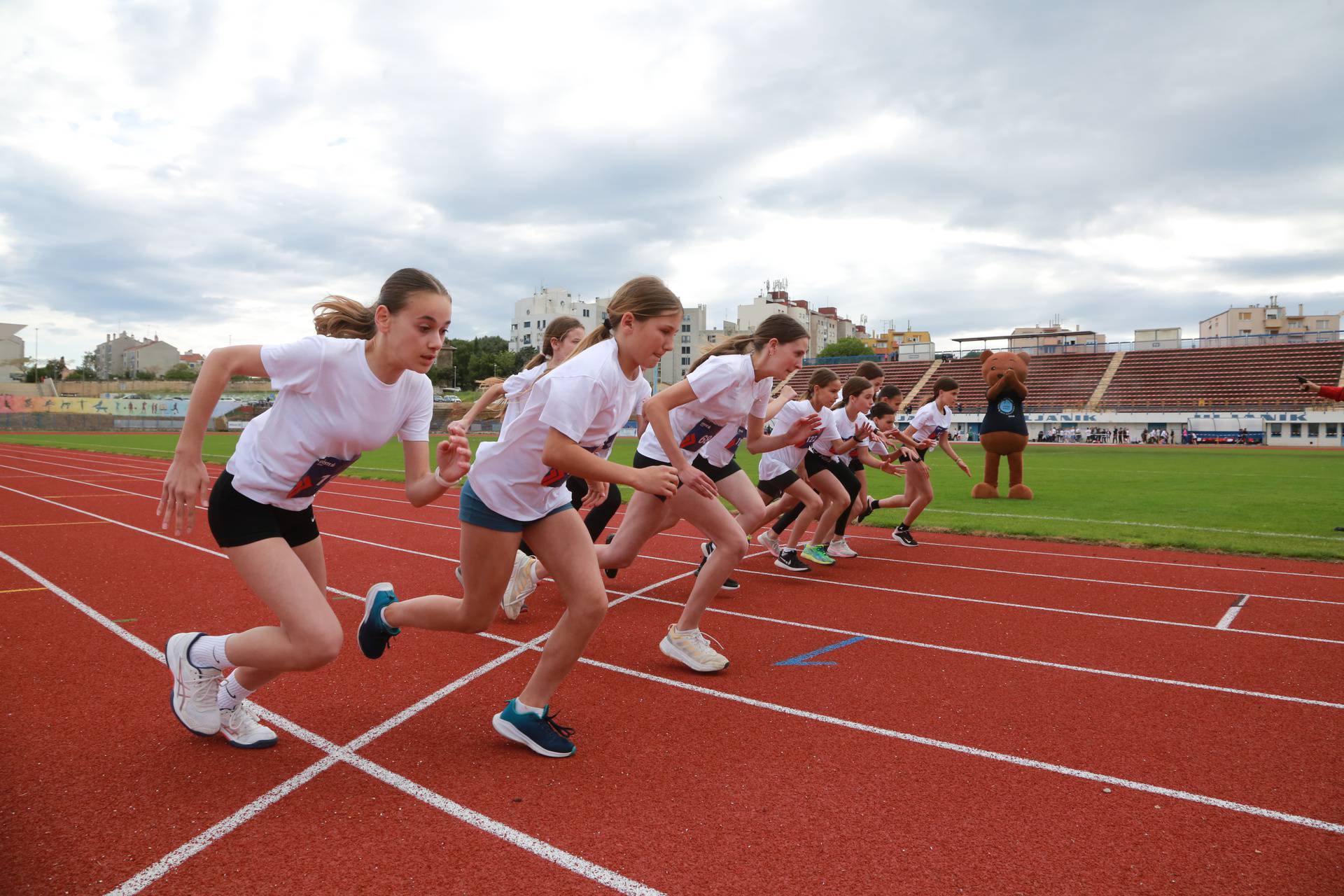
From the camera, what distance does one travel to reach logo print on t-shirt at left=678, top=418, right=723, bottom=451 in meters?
5.11

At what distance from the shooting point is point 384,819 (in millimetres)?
2779

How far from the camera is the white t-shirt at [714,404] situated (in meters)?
4.56

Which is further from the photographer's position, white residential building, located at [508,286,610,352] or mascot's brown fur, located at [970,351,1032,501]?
white residential building, located at [508,286,610,352]

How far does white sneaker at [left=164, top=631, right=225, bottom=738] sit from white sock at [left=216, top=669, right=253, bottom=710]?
0.11ft

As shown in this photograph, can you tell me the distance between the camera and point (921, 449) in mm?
9219

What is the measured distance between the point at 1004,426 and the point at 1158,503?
2.70 meters

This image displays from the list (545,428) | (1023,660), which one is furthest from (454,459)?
(1023,660)

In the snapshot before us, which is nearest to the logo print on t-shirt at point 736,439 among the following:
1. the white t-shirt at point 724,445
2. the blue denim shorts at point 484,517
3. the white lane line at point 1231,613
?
the white t-shirt at point 724,445

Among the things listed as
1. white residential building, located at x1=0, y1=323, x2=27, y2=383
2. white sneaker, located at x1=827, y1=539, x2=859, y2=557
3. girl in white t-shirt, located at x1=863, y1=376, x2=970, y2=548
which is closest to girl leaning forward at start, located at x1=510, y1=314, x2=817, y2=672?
white sneaker, located at x1=827, y1=539, x2=859, y2=557

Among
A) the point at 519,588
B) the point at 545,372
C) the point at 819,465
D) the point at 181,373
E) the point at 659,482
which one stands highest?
the point at 181,373

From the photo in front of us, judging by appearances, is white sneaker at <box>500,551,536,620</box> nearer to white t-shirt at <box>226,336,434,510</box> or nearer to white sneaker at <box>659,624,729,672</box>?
white sneaker at <box>659,624,729,672</box>

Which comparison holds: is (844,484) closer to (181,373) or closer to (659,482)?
(659,482)

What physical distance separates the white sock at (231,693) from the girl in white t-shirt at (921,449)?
21.5 ft

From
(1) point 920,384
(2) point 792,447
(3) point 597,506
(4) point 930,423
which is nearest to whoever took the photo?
(3) point 597,506
